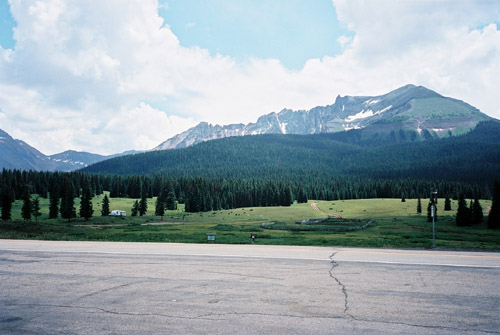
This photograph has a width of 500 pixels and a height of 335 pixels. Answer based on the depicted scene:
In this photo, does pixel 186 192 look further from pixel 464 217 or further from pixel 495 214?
pixel 495 214

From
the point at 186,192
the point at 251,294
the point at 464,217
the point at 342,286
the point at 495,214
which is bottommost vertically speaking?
the point at 464,217

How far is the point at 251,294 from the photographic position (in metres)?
11.5

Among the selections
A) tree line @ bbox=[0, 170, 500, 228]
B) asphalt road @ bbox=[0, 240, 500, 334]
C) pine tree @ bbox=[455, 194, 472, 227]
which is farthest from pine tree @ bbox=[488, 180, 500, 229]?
asphalt road @ bbox=[0, 240, 500, 334]

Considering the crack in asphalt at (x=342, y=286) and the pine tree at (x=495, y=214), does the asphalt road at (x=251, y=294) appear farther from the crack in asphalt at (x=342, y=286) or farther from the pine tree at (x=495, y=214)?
the pine tree at (x=495, y=214)

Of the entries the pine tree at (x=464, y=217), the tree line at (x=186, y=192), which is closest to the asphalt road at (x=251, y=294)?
the pine tree at (x=464, y=217)

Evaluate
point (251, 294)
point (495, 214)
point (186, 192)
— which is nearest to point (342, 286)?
point (251, 294)

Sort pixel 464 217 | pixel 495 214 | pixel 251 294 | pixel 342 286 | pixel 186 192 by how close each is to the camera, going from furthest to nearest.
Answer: pixel 186 192 → pixel 464 217 → pixel 495 214 → pixel 342 286 → pixel 251 294

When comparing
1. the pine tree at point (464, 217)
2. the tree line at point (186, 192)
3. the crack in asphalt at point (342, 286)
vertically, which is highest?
the tree line at point (186, 192)

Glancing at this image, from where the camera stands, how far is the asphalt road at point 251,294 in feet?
28.7

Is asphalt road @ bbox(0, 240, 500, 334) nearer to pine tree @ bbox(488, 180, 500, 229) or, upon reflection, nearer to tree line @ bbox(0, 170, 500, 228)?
pine tree @ bbox(488, 180, 500, 229)

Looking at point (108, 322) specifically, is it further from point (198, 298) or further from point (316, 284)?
point (316, 284)

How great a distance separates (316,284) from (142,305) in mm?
6379

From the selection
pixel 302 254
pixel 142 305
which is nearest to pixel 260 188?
pixel 302 254

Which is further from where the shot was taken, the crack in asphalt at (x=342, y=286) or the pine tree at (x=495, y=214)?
the pine tree at (x=495, y=214)
